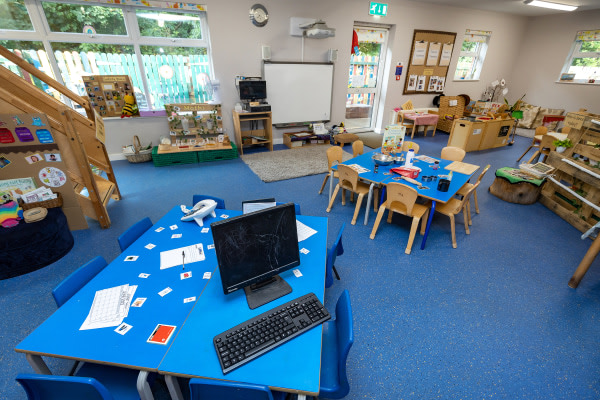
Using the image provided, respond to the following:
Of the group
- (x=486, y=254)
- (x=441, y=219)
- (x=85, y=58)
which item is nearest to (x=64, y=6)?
(x=85, y=58)

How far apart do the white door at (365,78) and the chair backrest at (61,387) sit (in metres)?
7.54

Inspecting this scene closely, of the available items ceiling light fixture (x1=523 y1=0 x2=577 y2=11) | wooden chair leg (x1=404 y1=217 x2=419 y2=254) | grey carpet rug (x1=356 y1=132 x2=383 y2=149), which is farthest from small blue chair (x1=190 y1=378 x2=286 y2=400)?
ceiling light fixture (x1=523 y1=0 x2=577 y2=11)

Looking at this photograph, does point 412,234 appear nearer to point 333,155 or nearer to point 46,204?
point 333,155

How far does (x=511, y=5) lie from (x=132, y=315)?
33.7 feet

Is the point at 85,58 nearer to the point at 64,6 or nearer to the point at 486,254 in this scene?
the point at 64,6

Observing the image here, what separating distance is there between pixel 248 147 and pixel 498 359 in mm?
5921

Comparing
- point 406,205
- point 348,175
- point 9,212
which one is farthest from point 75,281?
point 406,205

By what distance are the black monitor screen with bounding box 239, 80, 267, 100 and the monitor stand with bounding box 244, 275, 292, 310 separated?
4.97 metres

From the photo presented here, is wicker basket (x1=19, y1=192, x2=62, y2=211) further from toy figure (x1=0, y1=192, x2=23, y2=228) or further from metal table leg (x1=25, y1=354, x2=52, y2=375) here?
metal table leg (x1=25, y1=354, x2=52, y2=375)

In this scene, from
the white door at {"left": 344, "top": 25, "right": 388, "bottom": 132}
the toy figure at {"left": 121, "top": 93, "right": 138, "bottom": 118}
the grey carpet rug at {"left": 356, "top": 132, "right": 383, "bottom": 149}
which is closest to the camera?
the toy figure at {"left": 121, "top": 93, "right": 138, "bottom": 118}

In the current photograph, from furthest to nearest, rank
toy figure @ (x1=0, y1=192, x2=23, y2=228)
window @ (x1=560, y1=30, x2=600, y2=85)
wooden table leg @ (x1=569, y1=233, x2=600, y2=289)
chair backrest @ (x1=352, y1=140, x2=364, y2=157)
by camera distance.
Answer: window @ (x1=560, y1=30, x2=600, y2=85) → chair backrest @ (x1=352, y1=140, x2=364, y2=157) → toy figure @ (x1=0, y1=192, x2=23, y2=228) → wooden table leg @ (x1=569, y1=233, x2=600, y2=289)

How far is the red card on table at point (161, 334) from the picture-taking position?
1.32 m

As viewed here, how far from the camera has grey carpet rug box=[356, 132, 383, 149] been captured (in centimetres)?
680

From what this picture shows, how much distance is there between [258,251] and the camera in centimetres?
147
